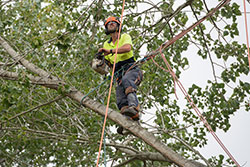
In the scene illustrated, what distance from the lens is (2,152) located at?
5625mm

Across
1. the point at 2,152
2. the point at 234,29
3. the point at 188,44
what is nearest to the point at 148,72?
the point at 188,44

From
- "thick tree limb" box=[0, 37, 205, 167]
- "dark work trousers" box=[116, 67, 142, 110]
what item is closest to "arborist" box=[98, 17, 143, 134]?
"dark work trousers" box=[116, 67, 142, 110]

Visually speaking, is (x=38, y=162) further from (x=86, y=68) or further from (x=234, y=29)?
(x=234, y=29)

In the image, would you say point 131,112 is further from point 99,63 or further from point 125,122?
point 99,63

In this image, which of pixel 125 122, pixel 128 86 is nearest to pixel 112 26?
pixel 128 86

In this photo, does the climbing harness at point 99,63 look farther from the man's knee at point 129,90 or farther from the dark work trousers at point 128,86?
the man's knee at point 129,90

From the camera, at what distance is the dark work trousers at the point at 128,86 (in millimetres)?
3264

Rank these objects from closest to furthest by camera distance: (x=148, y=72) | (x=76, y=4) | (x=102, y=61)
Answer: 1. (x=102, y=61)
2. (x=76, y=4)
3. (x=148, y=72)

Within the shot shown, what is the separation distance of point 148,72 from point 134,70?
1.89 metres

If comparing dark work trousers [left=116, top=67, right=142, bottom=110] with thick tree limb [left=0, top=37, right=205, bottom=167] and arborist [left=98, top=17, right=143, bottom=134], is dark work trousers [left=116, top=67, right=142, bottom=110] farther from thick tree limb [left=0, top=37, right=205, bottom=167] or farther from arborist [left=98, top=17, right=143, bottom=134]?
thick tree limb [left=0, top=37, right=205, bottom=167]

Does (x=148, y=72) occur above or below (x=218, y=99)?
above

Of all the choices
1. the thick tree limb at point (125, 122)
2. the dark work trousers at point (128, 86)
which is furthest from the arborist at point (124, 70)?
the thick tree limb at point (125, 122)

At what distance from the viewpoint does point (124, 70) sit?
3.57m

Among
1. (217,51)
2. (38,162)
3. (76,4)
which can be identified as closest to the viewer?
(76,4)
